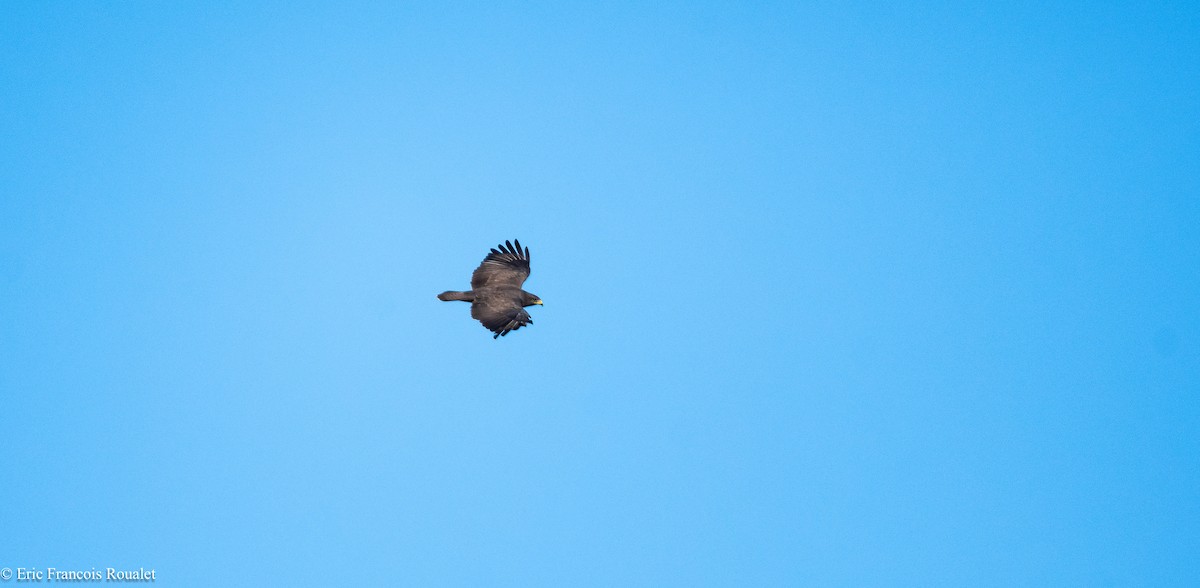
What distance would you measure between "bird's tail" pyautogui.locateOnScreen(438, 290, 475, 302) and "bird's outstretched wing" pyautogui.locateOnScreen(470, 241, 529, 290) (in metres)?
0.82

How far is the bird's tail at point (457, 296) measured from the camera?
31.1 m

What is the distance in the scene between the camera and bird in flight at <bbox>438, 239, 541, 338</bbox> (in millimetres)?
29484

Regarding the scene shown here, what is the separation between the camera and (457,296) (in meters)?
31.2

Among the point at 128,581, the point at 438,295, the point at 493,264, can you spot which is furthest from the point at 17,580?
the point at 493,264

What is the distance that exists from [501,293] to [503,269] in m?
1.90

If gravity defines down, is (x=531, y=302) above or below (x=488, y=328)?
above

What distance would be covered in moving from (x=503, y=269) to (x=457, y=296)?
112 inches

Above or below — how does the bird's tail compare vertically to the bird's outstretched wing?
below

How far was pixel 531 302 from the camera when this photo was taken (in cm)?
3206

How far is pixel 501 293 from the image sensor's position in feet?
104

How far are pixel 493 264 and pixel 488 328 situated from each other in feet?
16.1

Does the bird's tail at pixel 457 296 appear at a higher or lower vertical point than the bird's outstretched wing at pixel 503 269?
lower

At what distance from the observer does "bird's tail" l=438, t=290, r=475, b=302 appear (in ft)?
102

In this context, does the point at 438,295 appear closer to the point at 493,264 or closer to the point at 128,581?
the point at 493,264
